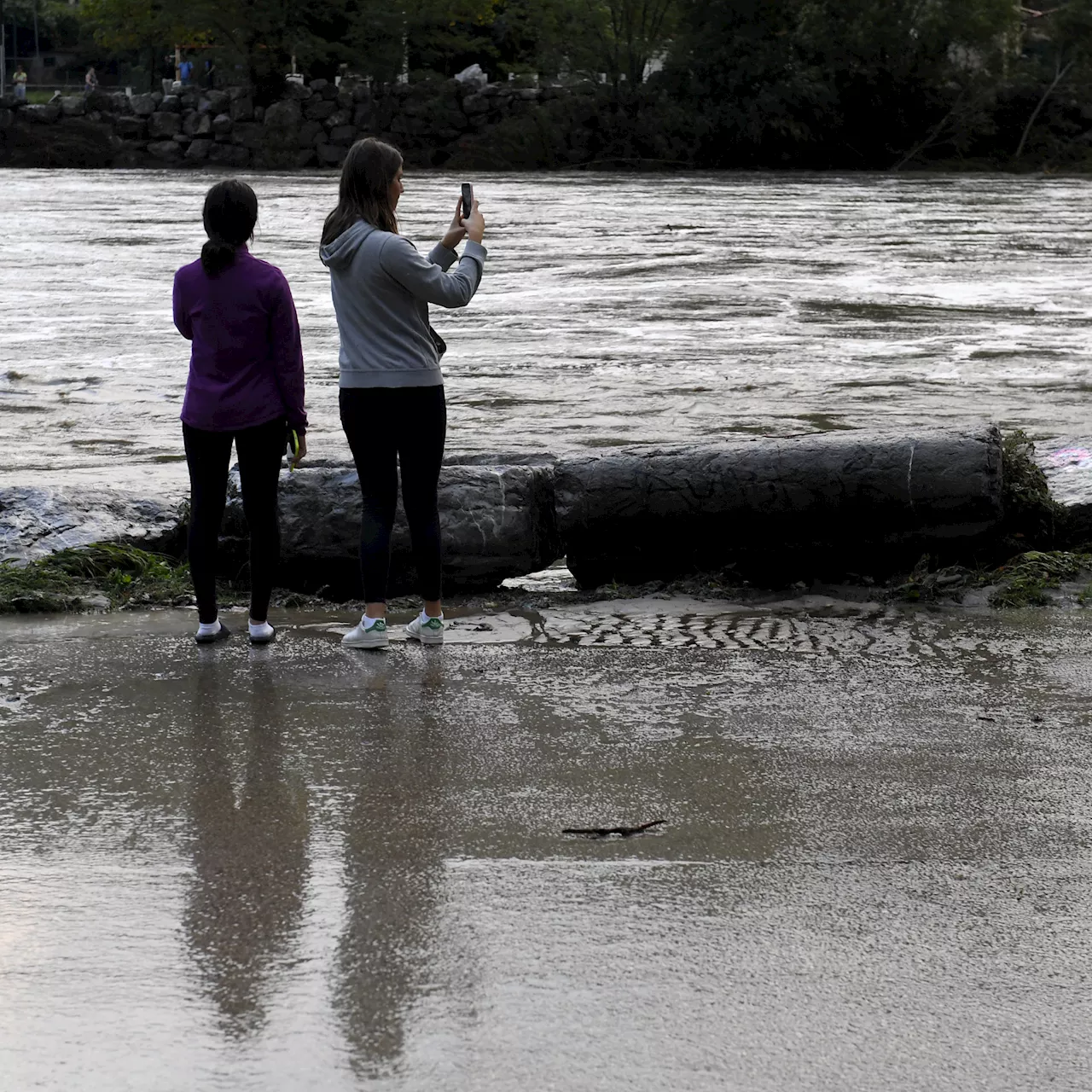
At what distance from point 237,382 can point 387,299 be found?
598 millimetres

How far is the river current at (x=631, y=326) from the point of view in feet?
35.6

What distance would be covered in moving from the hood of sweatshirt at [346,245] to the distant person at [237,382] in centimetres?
19

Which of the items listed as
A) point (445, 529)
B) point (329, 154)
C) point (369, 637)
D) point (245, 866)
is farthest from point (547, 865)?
point (329, 154)

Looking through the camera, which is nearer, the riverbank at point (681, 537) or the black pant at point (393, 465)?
the black pant at point (393, 465)

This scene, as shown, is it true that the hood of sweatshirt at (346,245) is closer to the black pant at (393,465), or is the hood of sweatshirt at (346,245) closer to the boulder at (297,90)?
the black pant at (393,465)

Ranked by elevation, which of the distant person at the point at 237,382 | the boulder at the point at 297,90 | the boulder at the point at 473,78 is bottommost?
the distant person at the point at 237,382

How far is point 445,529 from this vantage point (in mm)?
6312

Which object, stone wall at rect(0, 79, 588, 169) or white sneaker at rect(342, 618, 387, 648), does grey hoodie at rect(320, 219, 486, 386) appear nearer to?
white sneaker at rect(342, 618, 387, 648)

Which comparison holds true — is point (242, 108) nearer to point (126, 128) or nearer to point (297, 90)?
point (297, 90)

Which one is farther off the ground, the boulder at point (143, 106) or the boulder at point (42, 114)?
the boulder at point (143, 106)

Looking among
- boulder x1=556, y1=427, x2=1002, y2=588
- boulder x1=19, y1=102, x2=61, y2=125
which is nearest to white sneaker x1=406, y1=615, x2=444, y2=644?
boulder x1=556, y1=427, x2=1002, y2=588

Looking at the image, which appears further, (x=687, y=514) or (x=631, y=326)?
(x=631, y=326)

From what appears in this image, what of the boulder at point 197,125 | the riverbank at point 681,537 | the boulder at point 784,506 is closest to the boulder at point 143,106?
the boulder at point 197,125

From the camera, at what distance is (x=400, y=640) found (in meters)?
5.66
